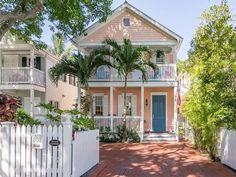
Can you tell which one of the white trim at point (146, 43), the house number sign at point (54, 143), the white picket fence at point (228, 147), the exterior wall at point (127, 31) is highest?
the exterior wall at point (127, 31)

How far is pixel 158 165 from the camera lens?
1263 centimetres

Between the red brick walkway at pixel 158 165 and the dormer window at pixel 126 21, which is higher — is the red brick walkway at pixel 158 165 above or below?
below

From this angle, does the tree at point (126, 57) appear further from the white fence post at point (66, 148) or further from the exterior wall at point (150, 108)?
the white fence post at point (66, 148)

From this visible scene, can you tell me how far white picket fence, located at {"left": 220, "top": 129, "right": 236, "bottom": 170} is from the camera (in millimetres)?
11430

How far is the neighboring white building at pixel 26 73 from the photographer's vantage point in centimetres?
2384

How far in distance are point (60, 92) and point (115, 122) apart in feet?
31.4

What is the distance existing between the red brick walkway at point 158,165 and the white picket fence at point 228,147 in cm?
25

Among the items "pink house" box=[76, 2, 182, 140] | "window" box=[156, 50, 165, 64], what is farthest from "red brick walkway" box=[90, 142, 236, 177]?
"window" box=[156, 50, 165, 64]

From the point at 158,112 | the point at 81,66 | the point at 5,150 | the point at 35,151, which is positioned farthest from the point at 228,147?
the point at 158,112

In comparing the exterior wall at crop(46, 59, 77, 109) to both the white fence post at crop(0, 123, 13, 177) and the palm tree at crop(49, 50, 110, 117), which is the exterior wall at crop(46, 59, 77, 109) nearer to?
the palm tree at crop(49, 50, 110, 117)

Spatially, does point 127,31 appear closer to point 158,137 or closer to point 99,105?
point 99,105

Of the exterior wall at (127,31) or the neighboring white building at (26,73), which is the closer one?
the neighboring white building at (26,73)

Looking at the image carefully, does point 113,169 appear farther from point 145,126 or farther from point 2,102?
point 145,126

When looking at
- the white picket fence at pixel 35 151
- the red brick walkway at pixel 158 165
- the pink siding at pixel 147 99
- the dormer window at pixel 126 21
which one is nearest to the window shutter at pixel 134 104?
the pink siding at pixel 147 99
